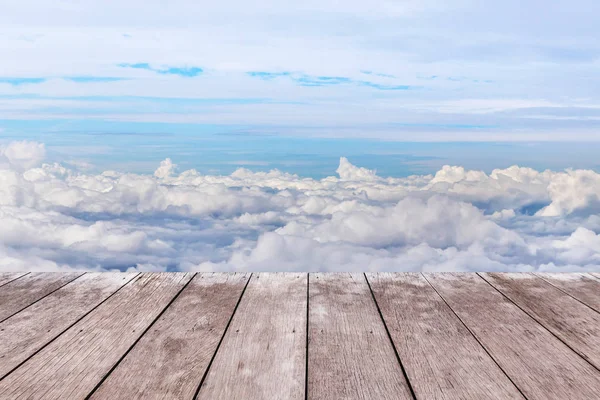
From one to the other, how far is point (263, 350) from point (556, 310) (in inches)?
47.9

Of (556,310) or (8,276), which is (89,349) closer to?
(8,276)

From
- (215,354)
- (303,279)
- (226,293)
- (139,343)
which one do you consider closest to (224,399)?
(215,354)

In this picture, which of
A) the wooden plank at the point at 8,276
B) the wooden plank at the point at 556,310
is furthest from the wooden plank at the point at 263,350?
the wooden plank at the point at 8,276

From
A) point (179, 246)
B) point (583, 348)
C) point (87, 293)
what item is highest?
point (583, 348)

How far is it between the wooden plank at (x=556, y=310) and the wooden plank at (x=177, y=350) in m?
1.15

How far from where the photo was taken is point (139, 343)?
1.60 meters

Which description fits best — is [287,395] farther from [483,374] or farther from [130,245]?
[130,245]

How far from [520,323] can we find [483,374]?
0.52m

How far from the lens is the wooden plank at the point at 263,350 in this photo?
1.28 m

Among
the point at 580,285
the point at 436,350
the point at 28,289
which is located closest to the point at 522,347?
the point at 436,350

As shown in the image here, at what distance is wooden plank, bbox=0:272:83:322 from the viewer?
2021 mm

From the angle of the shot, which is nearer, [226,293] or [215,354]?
[215,354]

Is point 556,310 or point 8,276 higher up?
point 556,310

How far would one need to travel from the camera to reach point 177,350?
1534 mm
